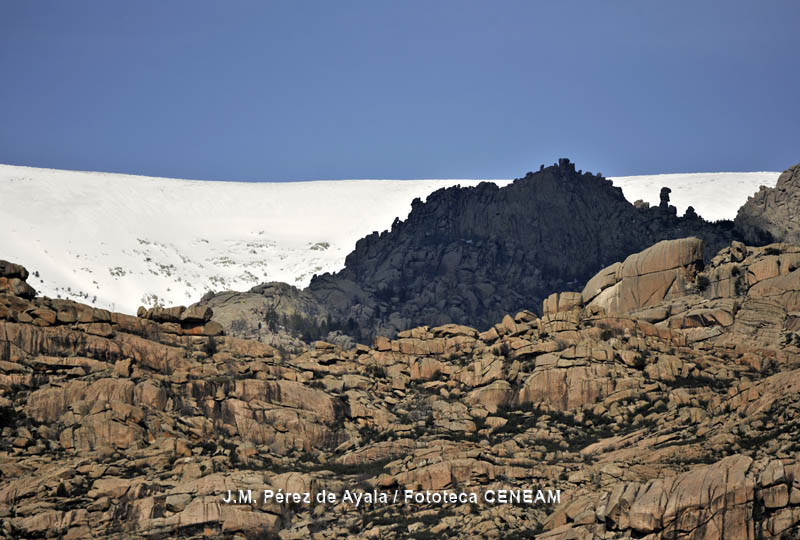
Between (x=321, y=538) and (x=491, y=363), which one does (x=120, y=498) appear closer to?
(x=321, y=538)

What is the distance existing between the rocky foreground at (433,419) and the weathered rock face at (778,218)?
74.7 meters

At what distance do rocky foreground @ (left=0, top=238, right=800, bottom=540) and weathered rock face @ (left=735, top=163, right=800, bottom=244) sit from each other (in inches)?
2941

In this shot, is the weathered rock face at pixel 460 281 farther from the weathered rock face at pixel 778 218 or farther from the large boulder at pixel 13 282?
the large boulder at pixel 13 282

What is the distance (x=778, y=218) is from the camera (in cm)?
19612

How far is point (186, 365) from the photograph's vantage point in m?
99.4

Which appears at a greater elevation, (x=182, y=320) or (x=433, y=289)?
(x=433, y=289)

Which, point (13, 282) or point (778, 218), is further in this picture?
point (778, 218)

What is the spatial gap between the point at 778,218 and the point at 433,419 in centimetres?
11315

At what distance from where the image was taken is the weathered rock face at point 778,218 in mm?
191375

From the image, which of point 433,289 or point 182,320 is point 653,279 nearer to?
point 182,320

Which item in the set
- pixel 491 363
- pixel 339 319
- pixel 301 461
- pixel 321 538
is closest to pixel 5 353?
A: pixel 301 461

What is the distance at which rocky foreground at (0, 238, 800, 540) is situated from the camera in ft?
251

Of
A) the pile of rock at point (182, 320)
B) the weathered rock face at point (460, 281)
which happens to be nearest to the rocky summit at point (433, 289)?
the weathered rock face at point (460, 281)

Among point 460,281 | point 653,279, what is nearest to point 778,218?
point 460,281
